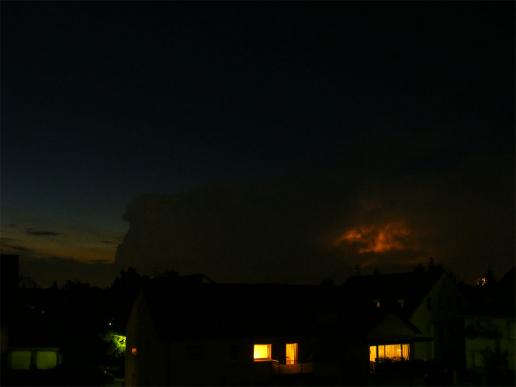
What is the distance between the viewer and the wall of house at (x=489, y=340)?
3625 centimetres

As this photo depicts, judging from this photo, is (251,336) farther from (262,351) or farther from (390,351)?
(390,351)

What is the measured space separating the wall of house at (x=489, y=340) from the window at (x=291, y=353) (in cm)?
1089

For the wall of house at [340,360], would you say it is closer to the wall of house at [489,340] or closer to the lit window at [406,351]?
the lit window at [406,351]

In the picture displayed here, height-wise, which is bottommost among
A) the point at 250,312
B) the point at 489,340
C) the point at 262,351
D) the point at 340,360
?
the point at 340,360

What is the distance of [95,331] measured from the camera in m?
45.0

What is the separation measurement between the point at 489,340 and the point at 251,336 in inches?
586

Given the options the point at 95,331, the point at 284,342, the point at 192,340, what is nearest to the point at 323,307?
the point at 284,342

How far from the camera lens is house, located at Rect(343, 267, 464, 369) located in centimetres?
4734

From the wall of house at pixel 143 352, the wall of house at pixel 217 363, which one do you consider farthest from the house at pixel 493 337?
the wall of house at pixel 143 352

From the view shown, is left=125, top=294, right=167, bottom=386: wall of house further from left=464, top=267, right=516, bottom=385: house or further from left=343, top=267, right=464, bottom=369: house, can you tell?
left=464, top=267, right=516, bottom=385: house

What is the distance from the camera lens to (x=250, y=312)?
36812mm

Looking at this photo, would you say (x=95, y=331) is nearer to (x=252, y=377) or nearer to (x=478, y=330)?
(x=252, y=377)

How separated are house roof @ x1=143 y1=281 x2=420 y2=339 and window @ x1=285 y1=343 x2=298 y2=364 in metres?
1.87

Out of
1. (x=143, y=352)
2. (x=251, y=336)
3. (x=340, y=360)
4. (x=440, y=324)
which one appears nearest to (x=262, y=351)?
(x=251, y=336)
